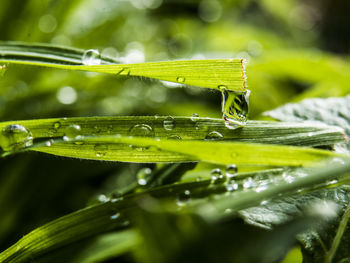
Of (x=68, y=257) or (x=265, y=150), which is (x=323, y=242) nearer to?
(x=265, y=150)

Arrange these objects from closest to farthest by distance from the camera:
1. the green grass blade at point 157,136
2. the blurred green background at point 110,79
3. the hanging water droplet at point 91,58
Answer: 1. the green grass blade at point 157,136
2. the hanging water droplet at point 91,58
3. the blurred green background at point 110,79

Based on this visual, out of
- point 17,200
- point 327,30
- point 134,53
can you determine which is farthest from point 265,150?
point 327,30

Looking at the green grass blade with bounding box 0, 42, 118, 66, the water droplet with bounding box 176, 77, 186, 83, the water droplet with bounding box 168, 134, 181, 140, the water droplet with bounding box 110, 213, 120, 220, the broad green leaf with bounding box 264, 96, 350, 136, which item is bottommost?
the water droplet with bounding box 110, 213, 120, 220

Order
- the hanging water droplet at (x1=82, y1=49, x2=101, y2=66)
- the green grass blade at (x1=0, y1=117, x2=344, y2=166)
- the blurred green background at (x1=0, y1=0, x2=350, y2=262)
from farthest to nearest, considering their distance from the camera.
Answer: the blurred green background at (x1=0, y1=0, x2=350, y2=262)
the hanging water droplet at (x1=82, y1=49, x2=101, y2=66)
the green grass blade at (x1=0, y1=117, x2=344, y2=166)

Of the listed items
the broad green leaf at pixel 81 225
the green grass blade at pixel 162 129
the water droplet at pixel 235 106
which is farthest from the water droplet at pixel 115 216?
the water droplet at pixel 235 106

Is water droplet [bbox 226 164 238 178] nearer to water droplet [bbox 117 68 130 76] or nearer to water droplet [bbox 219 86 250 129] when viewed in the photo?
water droplet [bbox 219 86 250 129]

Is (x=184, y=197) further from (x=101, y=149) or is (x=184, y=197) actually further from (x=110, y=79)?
(x=110, y=79)

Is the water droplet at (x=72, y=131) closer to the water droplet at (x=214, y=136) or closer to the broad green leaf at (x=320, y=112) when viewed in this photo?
the water droplet at (x=214, y=136)

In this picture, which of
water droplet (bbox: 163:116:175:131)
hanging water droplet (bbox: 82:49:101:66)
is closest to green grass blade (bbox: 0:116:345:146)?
water droplet (bbox: 163:116:175:131)
